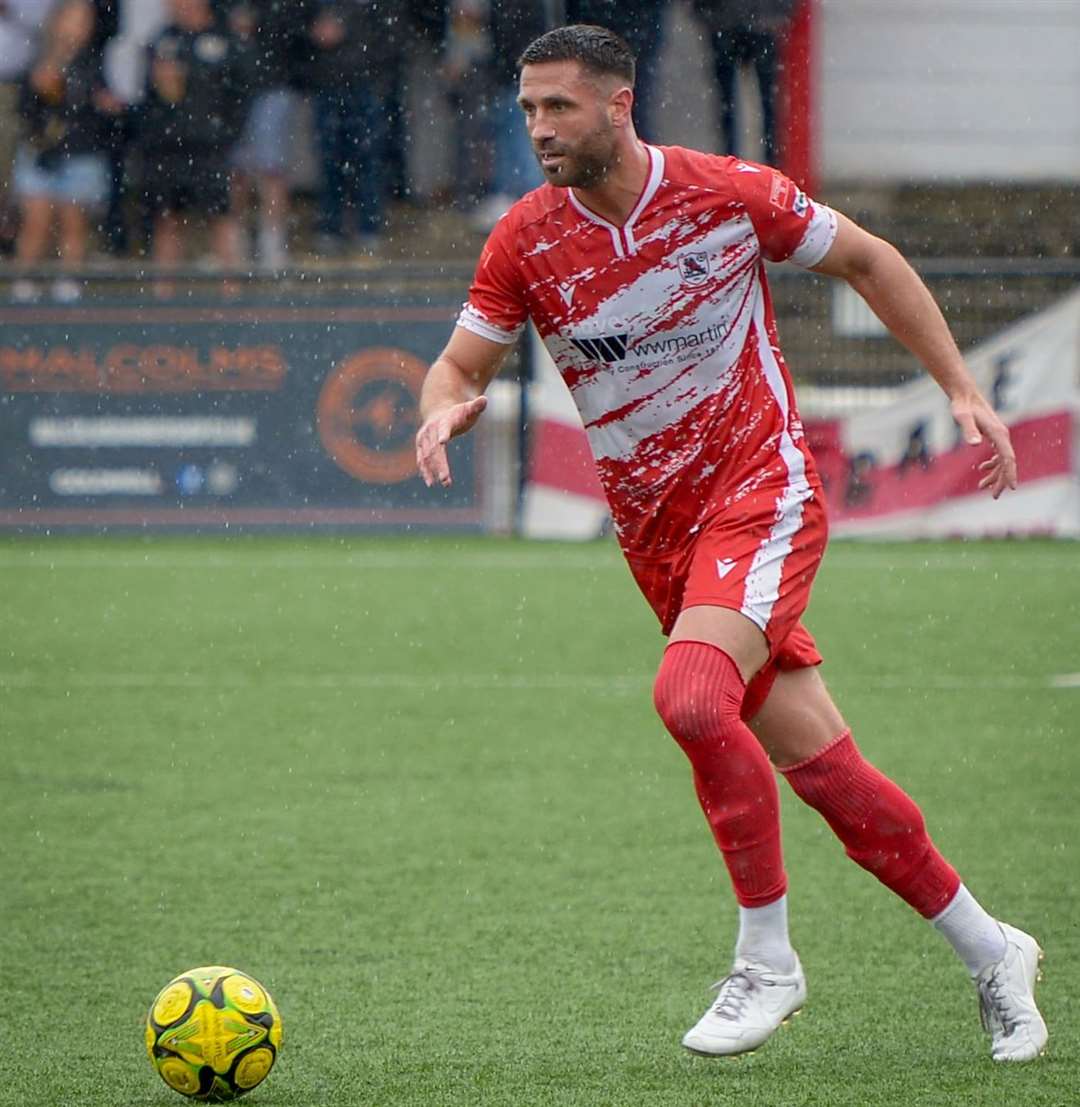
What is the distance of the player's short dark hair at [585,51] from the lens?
4.12 meters

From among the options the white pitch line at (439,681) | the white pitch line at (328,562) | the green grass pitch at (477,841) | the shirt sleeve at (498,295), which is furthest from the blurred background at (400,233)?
the shirt sleeve at (498,295)

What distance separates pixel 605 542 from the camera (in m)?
13.5

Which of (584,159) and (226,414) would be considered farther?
(226,414)

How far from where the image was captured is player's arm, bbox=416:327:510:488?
3953 mm

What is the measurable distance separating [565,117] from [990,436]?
1.05 meters

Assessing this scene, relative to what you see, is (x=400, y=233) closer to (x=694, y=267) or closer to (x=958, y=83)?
(x=958, y=83)

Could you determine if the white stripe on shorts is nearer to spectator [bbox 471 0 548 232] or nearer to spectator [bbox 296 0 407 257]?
spectator [bbox 471 0 548 232]

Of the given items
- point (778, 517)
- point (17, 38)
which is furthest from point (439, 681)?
point (17, 38)

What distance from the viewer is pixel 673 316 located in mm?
4223

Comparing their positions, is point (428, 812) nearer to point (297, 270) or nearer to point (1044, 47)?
point (297, 270)

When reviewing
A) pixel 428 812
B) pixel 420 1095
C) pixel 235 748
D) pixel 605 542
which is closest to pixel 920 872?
pixel 420 1095

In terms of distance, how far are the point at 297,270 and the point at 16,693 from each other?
649 centimetres

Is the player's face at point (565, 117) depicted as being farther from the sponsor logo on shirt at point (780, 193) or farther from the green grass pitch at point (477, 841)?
the green grass pitch at point (477, 841)

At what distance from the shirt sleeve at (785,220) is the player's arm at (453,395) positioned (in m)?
0.58
